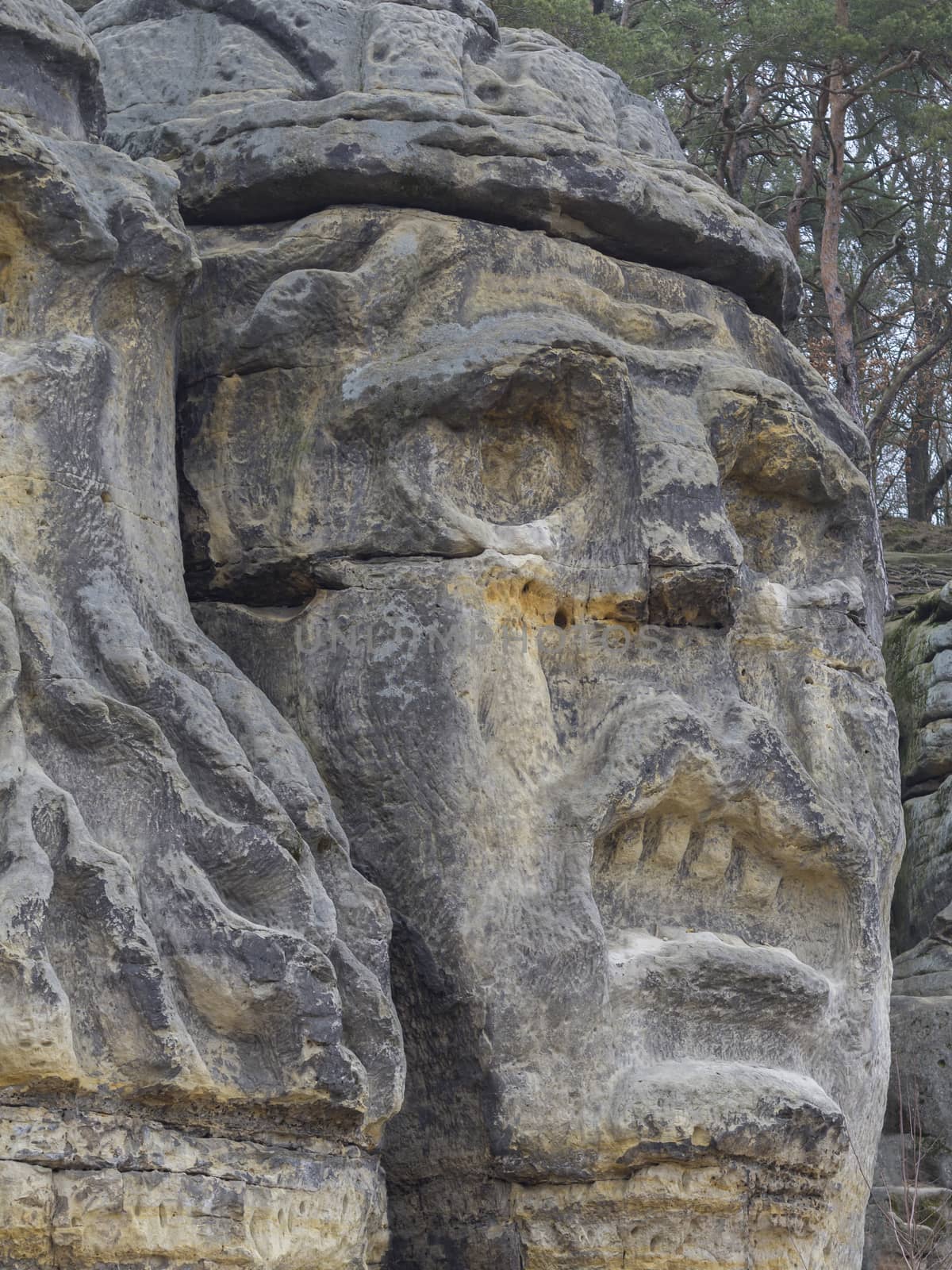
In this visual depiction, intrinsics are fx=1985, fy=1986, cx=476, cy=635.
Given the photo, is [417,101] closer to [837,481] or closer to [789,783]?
[837,481]

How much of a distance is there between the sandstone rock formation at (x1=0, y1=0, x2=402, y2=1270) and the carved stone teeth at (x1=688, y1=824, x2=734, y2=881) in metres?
0.95

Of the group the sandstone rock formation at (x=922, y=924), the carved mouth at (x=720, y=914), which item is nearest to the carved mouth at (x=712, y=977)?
the carved mouth at (x=720, y=914)

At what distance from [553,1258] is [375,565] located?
1723 mm

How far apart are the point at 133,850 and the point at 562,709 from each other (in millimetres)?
1336

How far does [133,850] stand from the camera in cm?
412

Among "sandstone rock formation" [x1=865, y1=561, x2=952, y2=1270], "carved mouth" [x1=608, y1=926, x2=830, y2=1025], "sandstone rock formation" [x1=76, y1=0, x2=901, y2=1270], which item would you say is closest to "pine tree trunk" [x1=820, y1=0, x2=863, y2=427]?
"sandstone rock formation" [x1=865, y1=561, x2=952, y2=1270]

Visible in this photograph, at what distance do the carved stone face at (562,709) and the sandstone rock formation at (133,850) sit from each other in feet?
0.97

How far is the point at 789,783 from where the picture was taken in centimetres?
510

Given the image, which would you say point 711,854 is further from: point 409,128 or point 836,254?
point 836,254

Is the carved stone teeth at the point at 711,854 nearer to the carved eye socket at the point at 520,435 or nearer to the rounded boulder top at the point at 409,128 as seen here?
the carved eye socket at the point at 520,435

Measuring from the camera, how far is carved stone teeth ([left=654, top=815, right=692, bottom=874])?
5055 mm

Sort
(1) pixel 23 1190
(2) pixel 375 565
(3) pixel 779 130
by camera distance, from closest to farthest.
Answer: (1) pixel 23 1190, (2) pixel 375 565, (3) pixel 779 130

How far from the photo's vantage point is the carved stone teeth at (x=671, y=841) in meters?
5.05

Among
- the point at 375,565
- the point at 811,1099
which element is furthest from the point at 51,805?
the point at 811,1099
